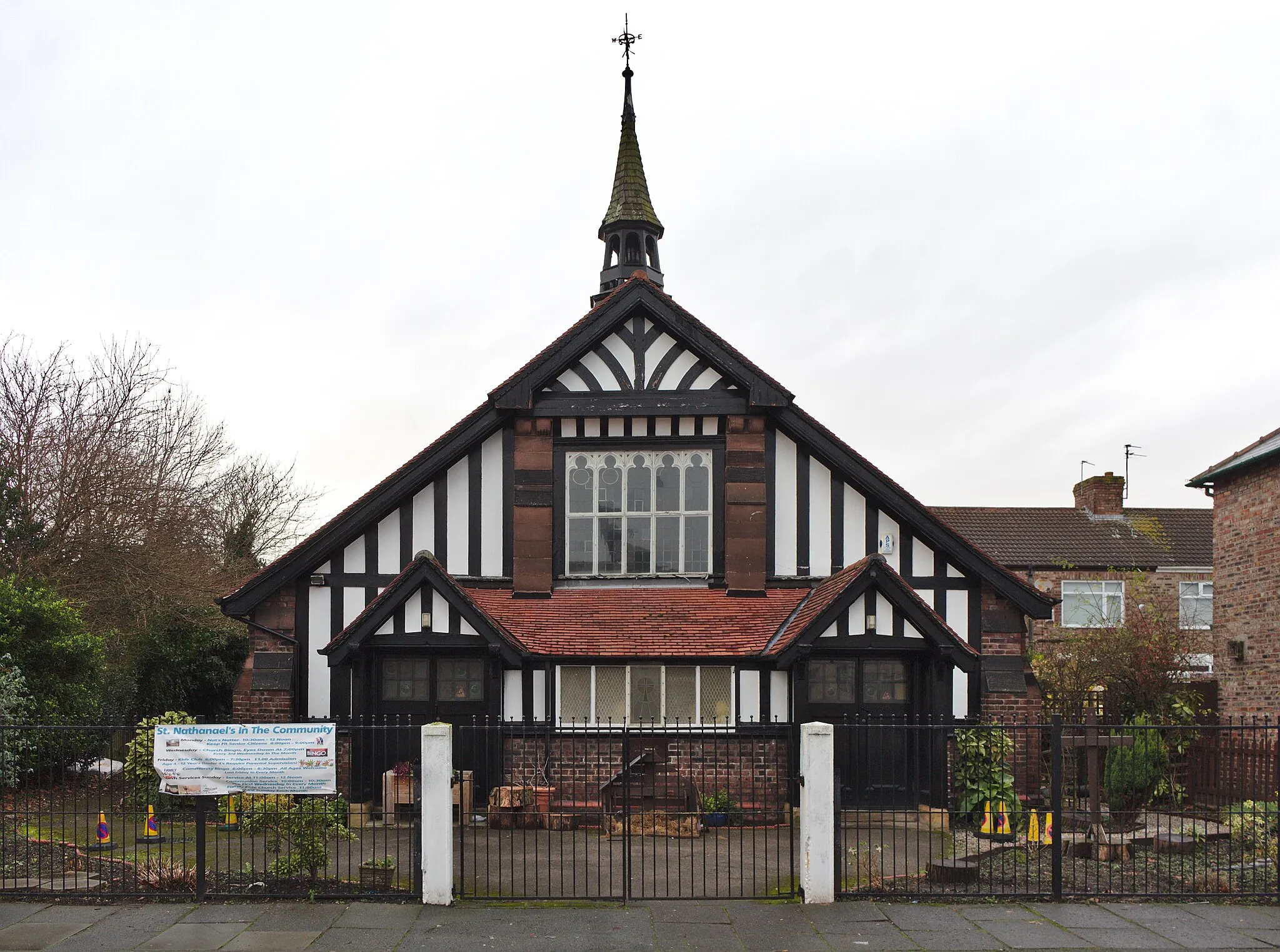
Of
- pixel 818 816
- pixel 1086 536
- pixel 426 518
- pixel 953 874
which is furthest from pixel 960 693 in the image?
pixel 1086 536

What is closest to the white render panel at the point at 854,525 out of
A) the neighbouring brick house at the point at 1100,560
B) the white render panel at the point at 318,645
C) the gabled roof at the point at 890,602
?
the gabled roof at the point at 890,602

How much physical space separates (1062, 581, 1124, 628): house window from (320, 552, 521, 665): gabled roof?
65.1 feet

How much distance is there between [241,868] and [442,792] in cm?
235

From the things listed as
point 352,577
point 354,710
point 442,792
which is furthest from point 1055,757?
point 352,577

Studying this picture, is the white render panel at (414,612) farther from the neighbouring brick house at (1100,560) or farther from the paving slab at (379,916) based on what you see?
the neighbouring brick house at (1100,560)

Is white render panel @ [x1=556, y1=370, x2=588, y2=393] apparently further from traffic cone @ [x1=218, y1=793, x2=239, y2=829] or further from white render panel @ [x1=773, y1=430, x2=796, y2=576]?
traffic cone @ [x1=218, y1=793, x2=239, y2=829]

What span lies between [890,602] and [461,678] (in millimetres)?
6027

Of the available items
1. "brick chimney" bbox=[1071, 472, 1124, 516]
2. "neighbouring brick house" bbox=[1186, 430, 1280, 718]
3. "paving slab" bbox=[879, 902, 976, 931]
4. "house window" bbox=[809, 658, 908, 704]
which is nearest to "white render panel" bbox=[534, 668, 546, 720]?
"house window" bbox=[809, 658, 908, 704]

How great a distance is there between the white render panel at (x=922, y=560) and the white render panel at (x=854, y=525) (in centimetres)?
73

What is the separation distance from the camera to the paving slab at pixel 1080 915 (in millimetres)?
9297

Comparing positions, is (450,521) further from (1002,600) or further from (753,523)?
(1002,600)

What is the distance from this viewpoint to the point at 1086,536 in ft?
101

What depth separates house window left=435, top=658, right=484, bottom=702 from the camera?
14977mm

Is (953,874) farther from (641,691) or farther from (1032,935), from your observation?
(641,691)
